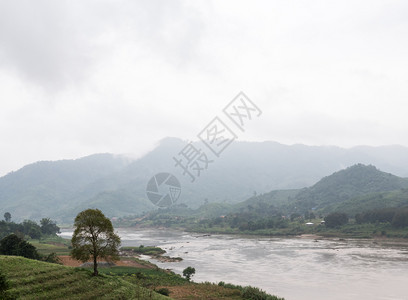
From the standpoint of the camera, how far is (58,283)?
101 ft

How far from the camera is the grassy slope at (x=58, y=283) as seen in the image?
2842cm

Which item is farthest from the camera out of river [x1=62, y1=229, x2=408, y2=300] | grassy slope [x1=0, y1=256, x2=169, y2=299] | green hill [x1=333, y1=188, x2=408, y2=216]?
green hill [x1=333, y1=188, x2=408, y2=216]

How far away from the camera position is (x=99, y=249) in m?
35.9

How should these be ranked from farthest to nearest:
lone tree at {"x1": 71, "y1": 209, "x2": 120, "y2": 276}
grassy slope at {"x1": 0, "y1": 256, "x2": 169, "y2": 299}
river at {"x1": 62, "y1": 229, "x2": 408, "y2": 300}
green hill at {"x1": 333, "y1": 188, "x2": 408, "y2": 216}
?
green hill at {"x1": 333, "y1": 188, "x2": 408, "y2": 216}, river at {"x1": 62, "y1": 229, "x2": 408, "y2": 300}, lone tree at {"x1": 71, "y1": 209, "x2": 120, "y2": 276}, grassy slope at {"x1": 0, "y1": 256, "x2": 169, "y2": 299}

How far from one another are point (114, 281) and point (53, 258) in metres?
25.2

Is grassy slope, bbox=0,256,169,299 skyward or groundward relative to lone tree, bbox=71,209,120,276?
groundward

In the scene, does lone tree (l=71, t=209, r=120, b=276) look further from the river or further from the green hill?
the green hill

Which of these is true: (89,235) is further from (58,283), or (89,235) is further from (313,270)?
(313,270)

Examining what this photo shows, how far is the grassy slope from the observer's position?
2842cm

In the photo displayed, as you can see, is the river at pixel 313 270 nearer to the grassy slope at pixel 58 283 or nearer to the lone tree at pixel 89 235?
the grassy slope at pixel 58 283

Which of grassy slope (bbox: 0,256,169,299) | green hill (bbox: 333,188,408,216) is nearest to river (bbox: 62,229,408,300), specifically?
grassy slope (bbox: 0,256,169,299)

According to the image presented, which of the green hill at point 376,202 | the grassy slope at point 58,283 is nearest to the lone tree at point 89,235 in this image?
the grassy slope at point 58,283

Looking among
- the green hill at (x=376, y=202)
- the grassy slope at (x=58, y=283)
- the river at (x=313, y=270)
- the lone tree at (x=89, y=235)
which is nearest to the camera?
the grassy slope at (x=58, y=283)

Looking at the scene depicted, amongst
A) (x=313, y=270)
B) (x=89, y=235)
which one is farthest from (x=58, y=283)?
(x=313, y=270)
